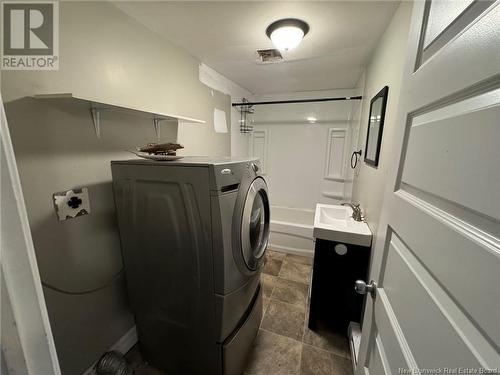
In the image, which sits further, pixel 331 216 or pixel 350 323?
pixel 331 216

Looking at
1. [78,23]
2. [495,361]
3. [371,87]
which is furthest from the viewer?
[371,87]

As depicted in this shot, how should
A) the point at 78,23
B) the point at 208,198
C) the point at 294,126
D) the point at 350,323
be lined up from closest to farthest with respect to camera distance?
the point at 208,198 < the point at 78,23 < the point at 350,323 < the point at 294,126

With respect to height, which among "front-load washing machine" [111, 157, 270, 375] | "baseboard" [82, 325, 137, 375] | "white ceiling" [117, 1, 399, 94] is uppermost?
"white ceiling" [117, 1, 399, 94]

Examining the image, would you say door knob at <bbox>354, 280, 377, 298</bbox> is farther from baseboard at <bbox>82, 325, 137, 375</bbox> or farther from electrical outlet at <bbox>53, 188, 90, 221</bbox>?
baseboard at <bbox>82, 325, 137, 375</bbox>

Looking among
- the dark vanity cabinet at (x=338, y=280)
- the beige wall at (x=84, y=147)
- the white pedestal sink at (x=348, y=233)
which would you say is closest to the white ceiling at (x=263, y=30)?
the beige wall at (x=84, y=147)

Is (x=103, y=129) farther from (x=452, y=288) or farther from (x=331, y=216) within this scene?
(x=331, y=216)

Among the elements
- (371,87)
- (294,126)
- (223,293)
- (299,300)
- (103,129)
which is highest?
(371,87)

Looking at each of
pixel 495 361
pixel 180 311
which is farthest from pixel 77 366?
pixel 495 361

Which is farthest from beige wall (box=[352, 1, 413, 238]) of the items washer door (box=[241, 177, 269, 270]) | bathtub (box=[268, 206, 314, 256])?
bathtub (box=[268, 206, 314, 256])

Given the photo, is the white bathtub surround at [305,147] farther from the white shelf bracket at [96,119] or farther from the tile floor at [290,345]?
the white shelf bracket at [96,119]

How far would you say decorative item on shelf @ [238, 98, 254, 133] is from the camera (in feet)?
10.2

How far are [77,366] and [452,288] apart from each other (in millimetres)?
1869

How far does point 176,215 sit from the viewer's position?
1056 mm

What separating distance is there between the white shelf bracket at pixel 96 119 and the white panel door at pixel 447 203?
1.55 m
